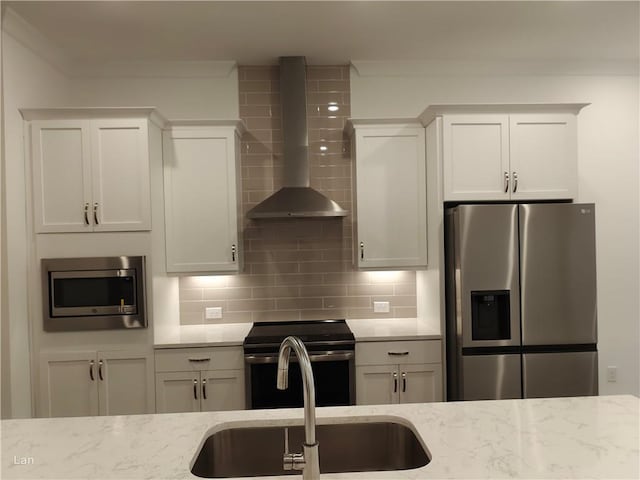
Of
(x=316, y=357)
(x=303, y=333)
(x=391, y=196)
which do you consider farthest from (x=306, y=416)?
(x=391, y=196)

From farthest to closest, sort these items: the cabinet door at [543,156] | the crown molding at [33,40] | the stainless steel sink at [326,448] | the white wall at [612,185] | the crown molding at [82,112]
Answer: the white wall at [612,185], the cabinet door at [543,156], the crown molding at [82,112], the crown molding at [33,40], the stainless steel sink at [326,448]

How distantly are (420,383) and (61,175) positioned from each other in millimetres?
2715

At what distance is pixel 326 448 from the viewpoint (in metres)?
1.53

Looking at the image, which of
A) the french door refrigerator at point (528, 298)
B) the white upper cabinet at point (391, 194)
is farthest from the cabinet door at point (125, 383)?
the french door refrigerator at point (528, 298)

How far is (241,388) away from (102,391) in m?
0.88

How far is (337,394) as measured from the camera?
306cm

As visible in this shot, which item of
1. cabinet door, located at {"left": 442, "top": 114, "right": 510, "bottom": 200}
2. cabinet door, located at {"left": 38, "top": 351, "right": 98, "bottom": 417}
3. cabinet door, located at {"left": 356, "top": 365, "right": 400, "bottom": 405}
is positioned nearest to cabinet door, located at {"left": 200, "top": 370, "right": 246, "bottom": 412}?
cabinet door, located at {"left": 38, "top": 351, "right": 98, "bottom": 417}

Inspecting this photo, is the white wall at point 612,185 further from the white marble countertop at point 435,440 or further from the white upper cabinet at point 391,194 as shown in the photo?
the white marble countertop at point 435,440

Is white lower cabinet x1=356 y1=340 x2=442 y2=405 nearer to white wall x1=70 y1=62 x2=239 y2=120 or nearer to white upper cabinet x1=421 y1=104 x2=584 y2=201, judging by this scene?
white upper cabinet x1=421 y1=104 x2=584 y2=201

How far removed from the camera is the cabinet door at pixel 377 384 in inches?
Result: 120

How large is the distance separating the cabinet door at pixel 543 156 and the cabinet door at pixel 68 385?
3.03m

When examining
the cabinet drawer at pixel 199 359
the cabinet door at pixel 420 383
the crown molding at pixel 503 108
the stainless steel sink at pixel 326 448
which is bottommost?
the cabinet door at pixel 420 383

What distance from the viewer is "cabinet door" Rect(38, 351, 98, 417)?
2.89 meters

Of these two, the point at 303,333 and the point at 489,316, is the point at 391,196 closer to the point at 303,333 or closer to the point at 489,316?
the point at 489,316
